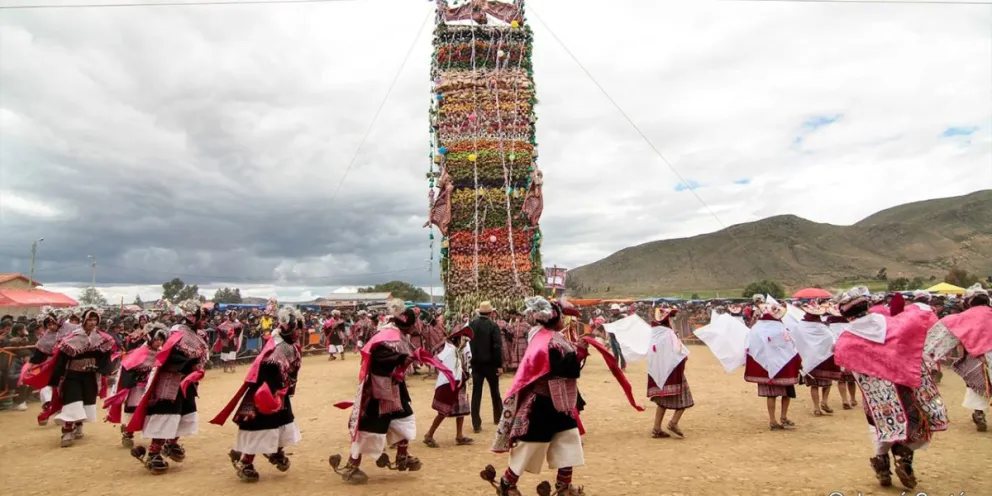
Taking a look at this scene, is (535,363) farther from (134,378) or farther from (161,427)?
(134,378)

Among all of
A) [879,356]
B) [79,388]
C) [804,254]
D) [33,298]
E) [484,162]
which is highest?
[804,254]

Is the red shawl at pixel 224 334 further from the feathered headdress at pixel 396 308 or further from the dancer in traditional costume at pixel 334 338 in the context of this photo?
the feathered headdress at pixel 396 308

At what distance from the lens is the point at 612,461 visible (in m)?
6.93

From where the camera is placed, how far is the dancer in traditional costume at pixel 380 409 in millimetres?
6102

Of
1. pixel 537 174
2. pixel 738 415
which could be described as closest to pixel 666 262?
pixel 537 174

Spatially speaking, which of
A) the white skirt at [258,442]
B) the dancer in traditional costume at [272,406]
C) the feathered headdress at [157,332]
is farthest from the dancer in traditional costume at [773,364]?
the feathered headdress at [157,332]

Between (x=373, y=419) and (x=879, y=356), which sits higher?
(x=879, y=356)

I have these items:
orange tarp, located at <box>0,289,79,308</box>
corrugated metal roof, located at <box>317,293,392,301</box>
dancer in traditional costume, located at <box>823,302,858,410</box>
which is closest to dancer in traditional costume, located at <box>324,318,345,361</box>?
orange tarp, located at <box>0,289,79,308</box>

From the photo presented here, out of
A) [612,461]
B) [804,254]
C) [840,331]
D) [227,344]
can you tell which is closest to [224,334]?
Answer: [227,344]

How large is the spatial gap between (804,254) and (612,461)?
4157 inches

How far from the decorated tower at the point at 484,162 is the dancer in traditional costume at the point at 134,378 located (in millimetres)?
9869

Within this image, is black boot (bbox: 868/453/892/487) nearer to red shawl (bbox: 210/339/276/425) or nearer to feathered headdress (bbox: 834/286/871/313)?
feathered headdress (bbox: 834/286/871/313)

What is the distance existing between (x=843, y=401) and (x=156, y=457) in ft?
33.6

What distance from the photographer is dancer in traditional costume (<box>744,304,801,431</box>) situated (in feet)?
28.0
